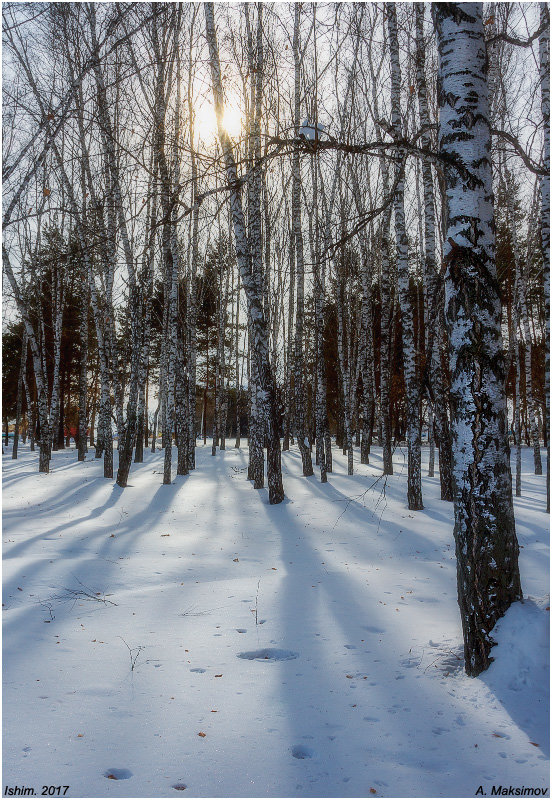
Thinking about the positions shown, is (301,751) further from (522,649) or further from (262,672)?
(522,649)

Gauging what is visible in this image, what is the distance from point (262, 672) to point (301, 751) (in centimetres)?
83

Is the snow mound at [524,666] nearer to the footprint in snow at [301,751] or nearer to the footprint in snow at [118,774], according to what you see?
the footprint in snow at [301,751]

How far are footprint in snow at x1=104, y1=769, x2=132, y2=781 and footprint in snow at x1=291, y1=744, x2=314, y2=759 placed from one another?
0.78m

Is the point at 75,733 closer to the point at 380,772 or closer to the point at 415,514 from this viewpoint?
the point at 380,772

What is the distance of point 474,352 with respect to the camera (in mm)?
3223

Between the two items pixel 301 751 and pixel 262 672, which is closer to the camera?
pixel 301 751

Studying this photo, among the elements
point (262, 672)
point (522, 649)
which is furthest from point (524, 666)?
point (262, 672)

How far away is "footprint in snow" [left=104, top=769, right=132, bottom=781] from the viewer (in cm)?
236

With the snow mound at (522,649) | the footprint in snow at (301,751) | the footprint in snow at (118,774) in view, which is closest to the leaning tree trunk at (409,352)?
the snow mound at (522,649)

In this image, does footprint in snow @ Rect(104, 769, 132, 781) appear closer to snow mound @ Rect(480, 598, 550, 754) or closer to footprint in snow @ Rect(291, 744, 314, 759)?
footprint in snow @ Rect(291, 744, 314, 759)

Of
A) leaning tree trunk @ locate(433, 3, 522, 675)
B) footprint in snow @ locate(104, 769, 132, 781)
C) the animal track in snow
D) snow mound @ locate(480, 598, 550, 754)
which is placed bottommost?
the animal track in snow

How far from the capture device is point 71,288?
80.8 ft

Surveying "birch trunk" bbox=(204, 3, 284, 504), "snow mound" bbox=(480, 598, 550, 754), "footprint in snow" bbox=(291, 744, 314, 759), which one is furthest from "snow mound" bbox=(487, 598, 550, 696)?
"birch trunk" bbox=(204, 3, 284, 504)

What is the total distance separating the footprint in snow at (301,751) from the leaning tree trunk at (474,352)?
4.04 ft
